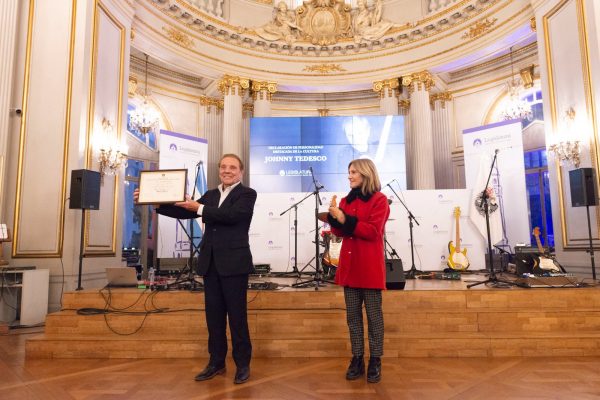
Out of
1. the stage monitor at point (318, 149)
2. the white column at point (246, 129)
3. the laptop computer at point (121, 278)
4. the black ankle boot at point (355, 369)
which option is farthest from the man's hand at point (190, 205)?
the white column at point (246, 129)

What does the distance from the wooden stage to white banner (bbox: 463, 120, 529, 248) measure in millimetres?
3568

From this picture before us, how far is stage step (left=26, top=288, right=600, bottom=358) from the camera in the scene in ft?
11.2

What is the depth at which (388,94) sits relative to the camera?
1009 cm

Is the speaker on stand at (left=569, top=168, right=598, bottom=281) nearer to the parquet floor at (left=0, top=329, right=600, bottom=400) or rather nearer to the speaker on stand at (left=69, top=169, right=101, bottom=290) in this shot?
the parquet floor at (left=0, top=329, right=600, bottom=400)

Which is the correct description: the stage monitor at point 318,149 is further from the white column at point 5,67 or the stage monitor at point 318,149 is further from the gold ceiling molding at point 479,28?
the white column at point 5,67

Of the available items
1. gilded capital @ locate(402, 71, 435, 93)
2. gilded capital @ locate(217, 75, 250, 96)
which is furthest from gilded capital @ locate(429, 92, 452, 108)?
gilded capital @ locate(217, 75, 250, 96)

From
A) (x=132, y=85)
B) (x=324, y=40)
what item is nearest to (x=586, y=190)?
(x=324, y=40)

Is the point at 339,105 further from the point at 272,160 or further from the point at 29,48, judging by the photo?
the point at 29,48

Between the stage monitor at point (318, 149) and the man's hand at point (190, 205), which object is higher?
the stage monitor at point (318, 149)

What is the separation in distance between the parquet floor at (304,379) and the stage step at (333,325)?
0.39 ft

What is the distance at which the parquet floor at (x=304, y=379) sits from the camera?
8.20 ft

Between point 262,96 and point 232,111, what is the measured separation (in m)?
0.88

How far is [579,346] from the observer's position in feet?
11.2

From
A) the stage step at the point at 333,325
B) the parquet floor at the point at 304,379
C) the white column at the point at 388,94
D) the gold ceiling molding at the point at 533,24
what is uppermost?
the gold ceiling molding at the point at 533,24
